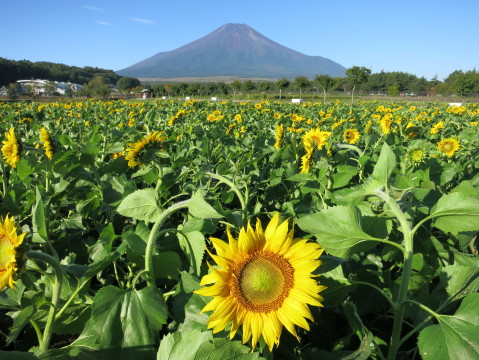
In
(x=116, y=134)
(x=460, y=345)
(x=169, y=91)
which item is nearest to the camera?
(x=460, y=345)

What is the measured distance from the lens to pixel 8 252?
95 centimetres

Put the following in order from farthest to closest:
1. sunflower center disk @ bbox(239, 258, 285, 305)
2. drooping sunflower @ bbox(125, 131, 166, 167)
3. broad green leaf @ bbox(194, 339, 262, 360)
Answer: drooping sunflower @ bbox(125, 131, 166, 167)
sunflower center disk @ bbox(239, 258, 285, 305)
broad green leaf @ bbox(194, 339, 262, 360)

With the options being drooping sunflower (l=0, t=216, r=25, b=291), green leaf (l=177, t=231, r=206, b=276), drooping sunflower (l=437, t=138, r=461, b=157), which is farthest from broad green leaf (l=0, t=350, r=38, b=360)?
drooping sunflower (l=437, t=138, r=461, b=157)

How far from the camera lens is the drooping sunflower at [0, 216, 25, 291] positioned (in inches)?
36.9

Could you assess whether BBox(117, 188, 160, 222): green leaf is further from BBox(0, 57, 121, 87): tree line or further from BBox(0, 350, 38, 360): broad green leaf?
BBox(0, 57, 121, 87): tree line

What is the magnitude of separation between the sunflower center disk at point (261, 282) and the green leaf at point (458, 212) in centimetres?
56

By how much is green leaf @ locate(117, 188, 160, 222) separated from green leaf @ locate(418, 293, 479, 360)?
1036mm

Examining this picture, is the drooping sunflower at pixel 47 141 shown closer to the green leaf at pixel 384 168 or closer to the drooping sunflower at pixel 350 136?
the green leaf at pixel 384 168

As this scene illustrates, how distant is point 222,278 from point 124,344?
1.36 ft

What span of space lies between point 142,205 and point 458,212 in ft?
3.78

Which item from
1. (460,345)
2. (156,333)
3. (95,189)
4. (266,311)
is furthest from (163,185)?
(460,345)

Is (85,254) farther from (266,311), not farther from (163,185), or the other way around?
(266,311)

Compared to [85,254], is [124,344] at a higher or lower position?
higher

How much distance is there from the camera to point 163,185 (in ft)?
6.67
